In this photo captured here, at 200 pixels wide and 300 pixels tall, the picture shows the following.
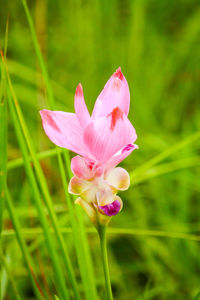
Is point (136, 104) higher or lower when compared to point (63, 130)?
higher

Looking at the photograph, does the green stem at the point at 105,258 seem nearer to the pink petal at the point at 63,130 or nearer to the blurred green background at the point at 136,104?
the pink petal at the point at 63,130

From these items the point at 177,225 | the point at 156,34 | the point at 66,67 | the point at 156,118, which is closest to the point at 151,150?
the point at 156,118

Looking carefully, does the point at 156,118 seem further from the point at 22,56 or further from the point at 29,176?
the point at 29,176

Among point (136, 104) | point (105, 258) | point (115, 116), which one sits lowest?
point (105, 258)

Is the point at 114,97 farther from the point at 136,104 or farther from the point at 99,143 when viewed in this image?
the point at 136,104

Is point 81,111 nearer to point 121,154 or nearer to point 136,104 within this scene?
point 121,154

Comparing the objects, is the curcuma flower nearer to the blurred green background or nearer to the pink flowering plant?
the pink flowering plant

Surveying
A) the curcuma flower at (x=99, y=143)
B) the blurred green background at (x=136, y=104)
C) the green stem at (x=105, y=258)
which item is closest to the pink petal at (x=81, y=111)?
the curcuma flower at (x=99, y=143)

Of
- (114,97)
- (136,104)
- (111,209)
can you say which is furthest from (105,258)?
(136,104)

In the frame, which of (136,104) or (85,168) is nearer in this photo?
(85,168)
